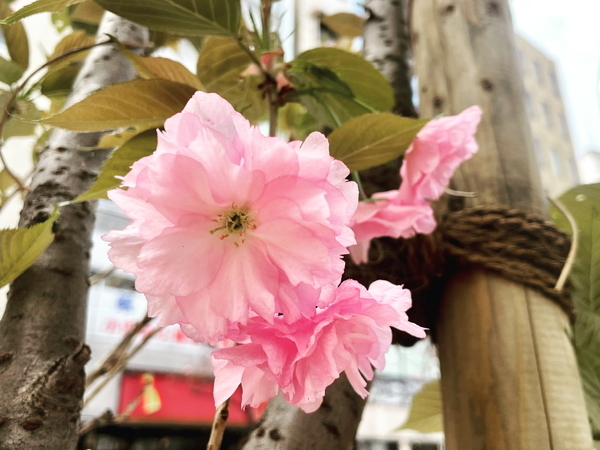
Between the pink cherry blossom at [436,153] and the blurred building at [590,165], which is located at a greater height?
the blurred building at [590,165]

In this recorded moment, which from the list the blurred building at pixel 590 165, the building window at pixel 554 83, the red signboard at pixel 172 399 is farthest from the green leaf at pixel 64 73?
the red signboard at pixel 172 399

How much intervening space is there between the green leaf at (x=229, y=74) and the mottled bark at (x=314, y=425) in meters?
0.26

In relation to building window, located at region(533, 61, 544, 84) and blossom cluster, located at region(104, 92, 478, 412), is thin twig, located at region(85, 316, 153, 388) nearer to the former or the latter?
blossom cluster, located at region(104, 92, 478, 412)

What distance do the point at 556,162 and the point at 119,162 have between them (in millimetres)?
1159

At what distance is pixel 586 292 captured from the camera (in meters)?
0.45

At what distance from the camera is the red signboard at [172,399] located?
242cm

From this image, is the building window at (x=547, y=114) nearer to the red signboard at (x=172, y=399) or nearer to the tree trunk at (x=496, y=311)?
the tree trunk at (x=496, y=311)

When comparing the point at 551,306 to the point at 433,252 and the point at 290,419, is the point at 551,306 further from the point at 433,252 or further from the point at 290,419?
the point at 290,419

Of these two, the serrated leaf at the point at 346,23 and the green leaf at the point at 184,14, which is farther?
the serrated leaf at the point at 346,23

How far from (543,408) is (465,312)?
0.10 metres

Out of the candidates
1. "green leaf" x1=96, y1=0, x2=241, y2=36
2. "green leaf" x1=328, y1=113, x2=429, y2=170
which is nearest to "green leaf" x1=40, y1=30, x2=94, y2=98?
"green leaf" x1=96, y1=0, x2=241, y2=36

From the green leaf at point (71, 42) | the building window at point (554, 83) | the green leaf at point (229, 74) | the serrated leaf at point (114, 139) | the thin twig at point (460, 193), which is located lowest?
the thin twig at point (460, 193)

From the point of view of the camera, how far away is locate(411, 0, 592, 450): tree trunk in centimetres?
37

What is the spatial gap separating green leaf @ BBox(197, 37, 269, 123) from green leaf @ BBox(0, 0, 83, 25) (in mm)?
143
